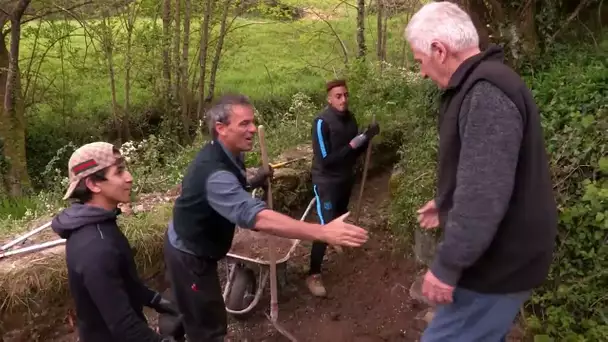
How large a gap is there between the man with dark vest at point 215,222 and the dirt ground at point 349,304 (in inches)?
48.2

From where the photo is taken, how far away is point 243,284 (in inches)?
179

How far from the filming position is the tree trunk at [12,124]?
9.24 meters

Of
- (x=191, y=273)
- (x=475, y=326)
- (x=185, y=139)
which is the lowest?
(x=185, y=139)

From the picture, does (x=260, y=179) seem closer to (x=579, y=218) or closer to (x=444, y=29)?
(x=444, y=29)

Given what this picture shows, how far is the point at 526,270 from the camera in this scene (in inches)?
81.7

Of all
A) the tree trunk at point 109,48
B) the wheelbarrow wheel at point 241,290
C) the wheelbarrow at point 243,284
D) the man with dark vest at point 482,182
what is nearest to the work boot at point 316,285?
the wheelbarrow at point 243,284

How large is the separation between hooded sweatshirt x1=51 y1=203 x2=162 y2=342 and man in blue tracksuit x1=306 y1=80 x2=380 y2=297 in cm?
247

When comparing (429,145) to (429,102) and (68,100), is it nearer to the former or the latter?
(429,102)

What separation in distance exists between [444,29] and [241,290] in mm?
3097

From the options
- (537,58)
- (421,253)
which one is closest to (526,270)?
(421,253)

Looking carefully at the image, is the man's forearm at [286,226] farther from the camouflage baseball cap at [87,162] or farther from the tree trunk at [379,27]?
the tree trunk at [379,27]

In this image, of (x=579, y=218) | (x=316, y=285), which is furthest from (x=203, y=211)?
(x=579, y=218)

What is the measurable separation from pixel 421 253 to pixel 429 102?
1.58 metres

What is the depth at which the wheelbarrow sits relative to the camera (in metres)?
4.39
